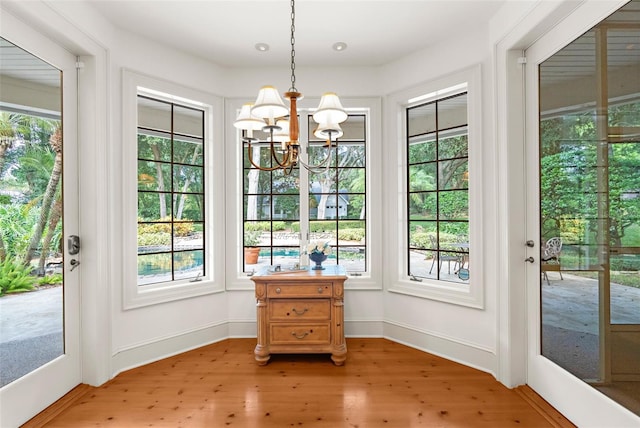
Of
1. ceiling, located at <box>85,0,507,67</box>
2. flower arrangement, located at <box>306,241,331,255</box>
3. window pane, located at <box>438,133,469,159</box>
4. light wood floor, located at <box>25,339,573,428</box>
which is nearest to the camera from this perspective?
light wood floor, located at <box>25,339,573,428</box>

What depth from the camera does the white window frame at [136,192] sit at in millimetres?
2646

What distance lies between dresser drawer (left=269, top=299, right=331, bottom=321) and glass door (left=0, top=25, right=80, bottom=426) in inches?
58.7

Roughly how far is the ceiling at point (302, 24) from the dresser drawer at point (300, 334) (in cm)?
249

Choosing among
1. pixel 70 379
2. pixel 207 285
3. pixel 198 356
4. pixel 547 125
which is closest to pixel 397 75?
pixel 547 125

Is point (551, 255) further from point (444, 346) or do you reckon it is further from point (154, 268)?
point (154, 268)

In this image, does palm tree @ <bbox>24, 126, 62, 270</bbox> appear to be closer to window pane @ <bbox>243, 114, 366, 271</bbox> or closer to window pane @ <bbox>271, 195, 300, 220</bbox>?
window pane @ <bbox>243, 114, 366, 271</bbox>

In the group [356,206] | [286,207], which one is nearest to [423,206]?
[356,206]

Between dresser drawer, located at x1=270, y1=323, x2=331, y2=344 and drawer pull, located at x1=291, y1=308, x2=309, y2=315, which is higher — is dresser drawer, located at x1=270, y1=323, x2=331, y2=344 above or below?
below

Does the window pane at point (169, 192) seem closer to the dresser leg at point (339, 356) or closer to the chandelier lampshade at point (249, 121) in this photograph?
the chandelier lampshade at point (249, 121)

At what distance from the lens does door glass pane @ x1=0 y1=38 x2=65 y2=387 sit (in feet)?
6.23

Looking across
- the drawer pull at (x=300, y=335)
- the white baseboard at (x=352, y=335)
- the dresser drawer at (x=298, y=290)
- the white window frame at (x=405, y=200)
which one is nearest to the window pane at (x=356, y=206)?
the white window frame at (x=405, y=200)

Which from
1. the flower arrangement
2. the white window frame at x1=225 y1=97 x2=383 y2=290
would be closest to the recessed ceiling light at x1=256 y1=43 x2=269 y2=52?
the white window frame at x1=225 y1=97 x2=383 y2=290

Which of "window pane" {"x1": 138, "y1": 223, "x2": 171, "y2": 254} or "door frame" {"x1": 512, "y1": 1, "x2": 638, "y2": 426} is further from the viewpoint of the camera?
"window pane" {"x1": 138, "y1": 223, "x2": 171, "y2": 254}

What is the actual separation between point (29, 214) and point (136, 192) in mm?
764
